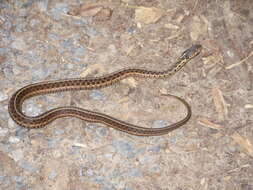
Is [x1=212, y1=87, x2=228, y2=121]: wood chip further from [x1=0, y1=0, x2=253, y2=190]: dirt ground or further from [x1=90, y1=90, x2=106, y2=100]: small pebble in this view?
[x1=90, y1=90, x2=106, y2=100]: small pebble

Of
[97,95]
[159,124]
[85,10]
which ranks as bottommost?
[97,95]

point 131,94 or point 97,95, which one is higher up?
point 131,94

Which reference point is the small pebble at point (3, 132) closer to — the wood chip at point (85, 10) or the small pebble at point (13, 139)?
the small pebble at point (13, 139)

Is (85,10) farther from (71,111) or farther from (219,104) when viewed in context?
(219,104)

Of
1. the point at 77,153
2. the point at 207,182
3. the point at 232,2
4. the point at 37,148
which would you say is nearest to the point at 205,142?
the point at 207,182

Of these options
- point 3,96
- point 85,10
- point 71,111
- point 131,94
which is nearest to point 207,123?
point 131,94

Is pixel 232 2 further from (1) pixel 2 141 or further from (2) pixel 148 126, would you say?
(1) pixel 2 141

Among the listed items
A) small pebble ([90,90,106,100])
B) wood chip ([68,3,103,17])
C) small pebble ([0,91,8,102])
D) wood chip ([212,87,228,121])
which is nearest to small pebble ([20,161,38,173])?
small pebble ([0,91,8,102])

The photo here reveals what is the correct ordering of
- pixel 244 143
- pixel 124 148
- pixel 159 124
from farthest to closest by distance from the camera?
pixel 159 124
pixel 244 143
pixel 124 148
